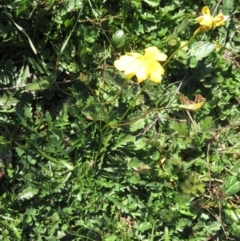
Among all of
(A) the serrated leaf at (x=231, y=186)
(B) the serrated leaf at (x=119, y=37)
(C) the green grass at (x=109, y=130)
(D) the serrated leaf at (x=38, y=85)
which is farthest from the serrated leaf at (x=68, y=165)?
(A) the serrated leaf at (x=231, y=186)

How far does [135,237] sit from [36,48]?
114 centimetres

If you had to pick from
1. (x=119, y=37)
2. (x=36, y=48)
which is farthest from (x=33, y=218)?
(x=119, y=37)

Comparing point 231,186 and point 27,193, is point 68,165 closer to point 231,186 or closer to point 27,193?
point 27,193

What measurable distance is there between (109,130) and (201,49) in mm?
688

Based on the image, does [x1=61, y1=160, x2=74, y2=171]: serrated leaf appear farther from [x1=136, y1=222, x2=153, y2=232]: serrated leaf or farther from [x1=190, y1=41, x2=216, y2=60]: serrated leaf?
[x1=190, y1=41, x2=216, y2=60]: serrated leaf

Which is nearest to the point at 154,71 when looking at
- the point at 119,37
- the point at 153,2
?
the point at 119,37

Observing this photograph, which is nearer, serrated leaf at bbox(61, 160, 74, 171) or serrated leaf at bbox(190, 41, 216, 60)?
serrated leaf at bbox(61, 160, 74, 171)

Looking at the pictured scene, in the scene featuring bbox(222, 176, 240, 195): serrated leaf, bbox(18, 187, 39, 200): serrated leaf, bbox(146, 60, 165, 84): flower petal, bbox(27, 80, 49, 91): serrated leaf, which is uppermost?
bbox(146, 60, 165, 84): flower petal

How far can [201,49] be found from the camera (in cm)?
260

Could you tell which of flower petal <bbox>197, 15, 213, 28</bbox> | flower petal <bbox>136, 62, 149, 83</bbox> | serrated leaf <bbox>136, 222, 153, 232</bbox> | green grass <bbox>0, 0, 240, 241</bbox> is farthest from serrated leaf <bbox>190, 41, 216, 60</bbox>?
serrated leaf <bbox>136, 222, 153, 232</bbox>

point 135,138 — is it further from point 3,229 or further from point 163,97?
point 3,229

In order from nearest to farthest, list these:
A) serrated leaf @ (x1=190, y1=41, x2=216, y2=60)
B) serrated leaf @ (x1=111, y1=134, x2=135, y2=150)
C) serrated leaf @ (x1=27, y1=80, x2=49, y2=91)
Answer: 1. serrated leaf @ (x1=27, y1=80, x2=49, y2=91)
2. serrated leaf @ (x1=111, y1=134, x2=135, y2=150)
3. serrated leaf @ (x1=190, y1=41, x2=216, y2=60)

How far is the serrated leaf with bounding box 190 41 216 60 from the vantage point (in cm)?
259

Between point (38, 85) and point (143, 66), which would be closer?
point (143, 66)
